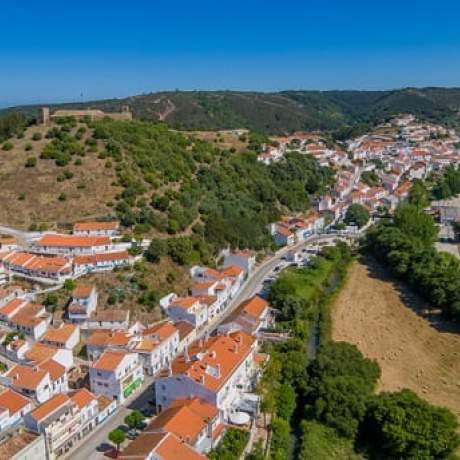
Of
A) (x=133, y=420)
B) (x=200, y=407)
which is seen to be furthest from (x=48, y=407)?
(x=200, y=407)

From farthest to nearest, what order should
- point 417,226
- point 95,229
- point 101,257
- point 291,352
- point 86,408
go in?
point 417,226
point 95,229
point 101,257
point 291,352
point 86,408

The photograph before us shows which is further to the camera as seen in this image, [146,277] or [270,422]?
[146,277]

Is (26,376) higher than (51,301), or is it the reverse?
(51,301)

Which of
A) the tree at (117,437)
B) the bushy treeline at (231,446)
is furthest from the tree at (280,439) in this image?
the tree at (117,437)

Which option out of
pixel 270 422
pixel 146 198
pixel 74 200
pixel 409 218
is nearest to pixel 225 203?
pixel 146 198

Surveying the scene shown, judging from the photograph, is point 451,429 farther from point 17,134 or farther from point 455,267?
point 17,134

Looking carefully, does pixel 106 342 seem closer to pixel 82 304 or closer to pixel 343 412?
pixel 82 304
